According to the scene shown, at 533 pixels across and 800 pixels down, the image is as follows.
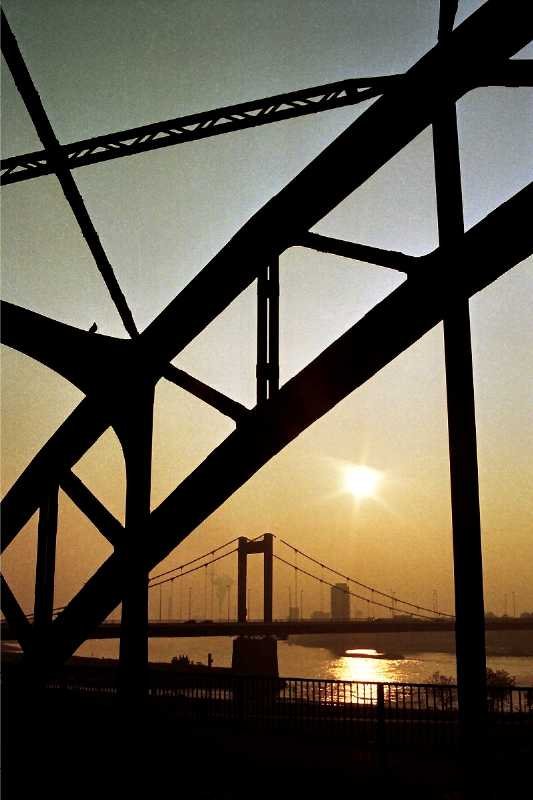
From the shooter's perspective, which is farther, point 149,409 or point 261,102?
point 261,102

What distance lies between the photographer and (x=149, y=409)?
4.75 m

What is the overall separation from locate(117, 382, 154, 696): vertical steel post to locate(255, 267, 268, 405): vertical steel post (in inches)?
31.2

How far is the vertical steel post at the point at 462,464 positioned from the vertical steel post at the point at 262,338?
1.15 m

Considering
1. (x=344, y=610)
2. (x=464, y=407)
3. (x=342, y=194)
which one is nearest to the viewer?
(x=464, y=407)

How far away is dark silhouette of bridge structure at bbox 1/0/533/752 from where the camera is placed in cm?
309

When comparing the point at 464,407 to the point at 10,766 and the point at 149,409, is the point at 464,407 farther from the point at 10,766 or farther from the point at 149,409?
the point at 10,766

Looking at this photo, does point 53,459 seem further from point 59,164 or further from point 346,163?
point 346,163

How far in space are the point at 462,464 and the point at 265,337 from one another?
1.65 metres

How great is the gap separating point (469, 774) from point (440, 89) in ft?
9.14

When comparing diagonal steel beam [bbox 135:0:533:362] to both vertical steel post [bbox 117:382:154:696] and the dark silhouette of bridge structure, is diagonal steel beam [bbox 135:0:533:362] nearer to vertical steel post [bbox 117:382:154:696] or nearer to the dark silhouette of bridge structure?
the dark silhouette of bridge structure

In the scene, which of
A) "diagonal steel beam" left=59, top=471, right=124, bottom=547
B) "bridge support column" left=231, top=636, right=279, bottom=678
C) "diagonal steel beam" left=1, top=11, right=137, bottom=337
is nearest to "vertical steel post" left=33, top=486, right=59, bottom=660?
"diagonal steel beam" left=59, top=471, right=124, bottom=547

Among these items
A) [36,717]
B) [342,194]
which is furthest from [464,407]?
[36,717]

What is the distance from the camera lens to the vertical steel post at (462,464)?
300cm

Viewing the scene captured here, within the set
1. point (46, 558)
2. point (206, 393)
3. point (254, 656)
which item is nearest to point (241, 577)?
point (254, 656)
